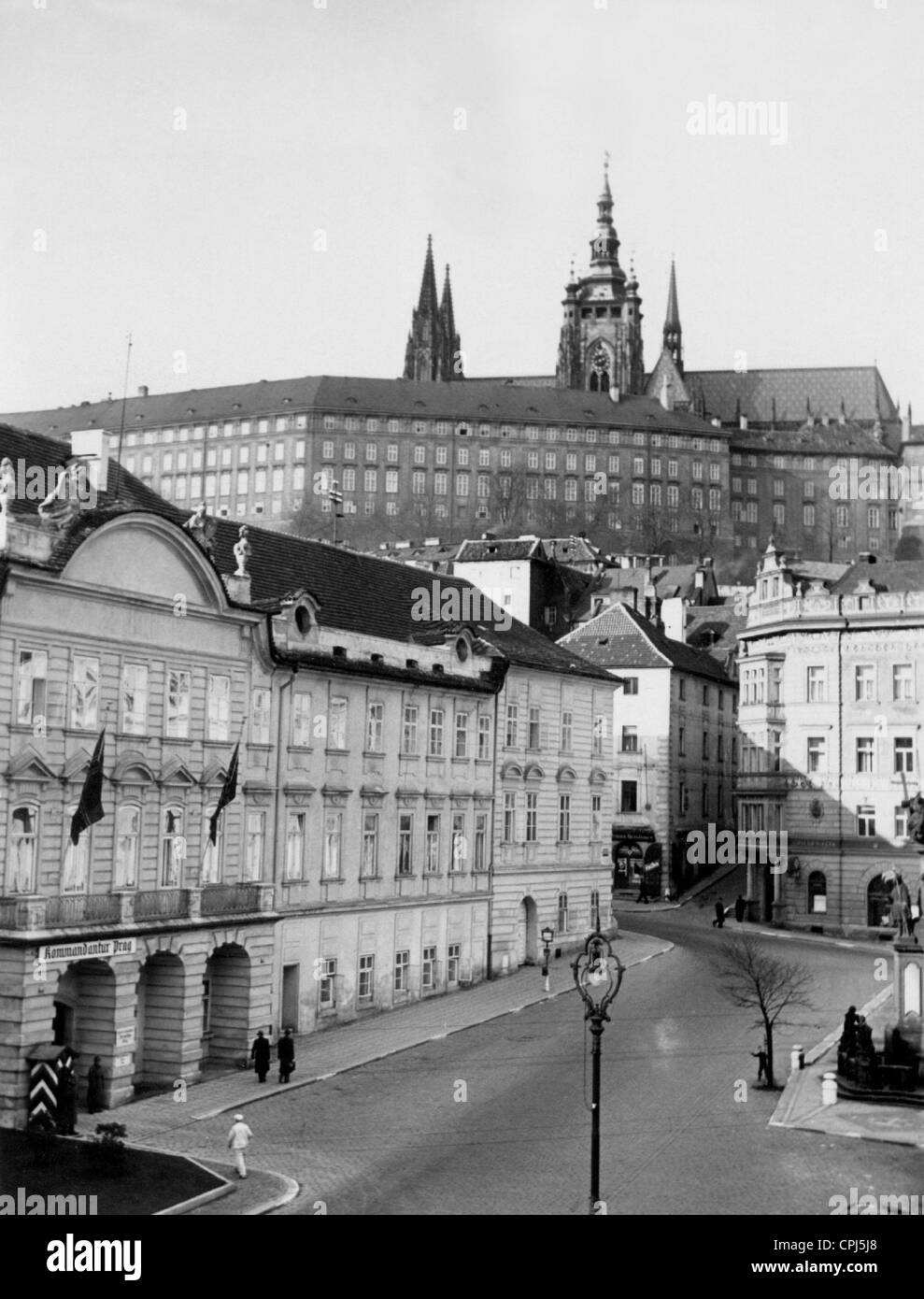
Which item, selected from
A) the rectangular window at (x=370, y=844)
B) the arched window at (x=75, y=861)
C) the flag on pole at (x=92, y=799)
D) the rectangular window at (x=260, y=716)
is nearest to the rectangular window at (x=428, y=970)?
the rectangular window at (x=370, y=844)

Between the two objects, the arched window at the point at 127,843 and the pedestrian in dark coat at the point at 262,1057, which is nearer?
the arched window at the point at 127,843

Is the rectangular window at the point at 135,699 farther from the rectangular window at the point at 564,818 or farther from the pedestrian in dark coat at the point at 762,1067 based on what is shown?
the rectangular window at the point at 564,818

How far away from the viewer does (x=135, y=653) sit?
129 feet

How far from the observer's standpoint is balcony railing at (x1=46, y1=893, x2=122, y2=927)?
118 feet

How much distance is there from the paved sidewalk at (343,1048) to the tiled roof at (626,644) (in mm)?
22981

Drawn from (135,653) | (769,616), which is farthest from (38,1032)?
(769,616)

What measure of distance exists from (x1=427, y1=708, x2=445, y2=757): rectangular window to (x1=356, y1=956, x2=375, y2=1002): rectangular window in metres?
6.81

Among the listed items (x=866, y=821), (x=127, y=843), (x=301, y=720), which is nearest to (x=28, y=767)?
(x=127, y=843)

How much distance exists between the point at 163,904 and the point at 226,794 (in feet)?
9.15

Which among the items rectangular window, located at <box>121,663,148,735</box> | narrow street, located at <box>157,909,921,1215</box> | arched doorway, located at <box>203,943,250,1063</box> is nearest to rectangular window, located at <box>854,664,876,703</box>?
narrow street, located at <box>157,909,921,1215</box>

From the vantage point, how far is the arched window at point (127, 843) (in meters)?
38.4

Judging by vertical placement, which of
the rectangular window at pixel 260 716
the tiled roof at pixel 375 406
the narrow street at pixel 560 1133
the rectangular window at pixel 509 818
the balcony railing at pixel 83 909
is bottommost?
the narrow street at pixel 560 1133

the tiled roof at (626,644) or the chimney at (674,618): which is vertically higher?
the chimney at (674,618)
